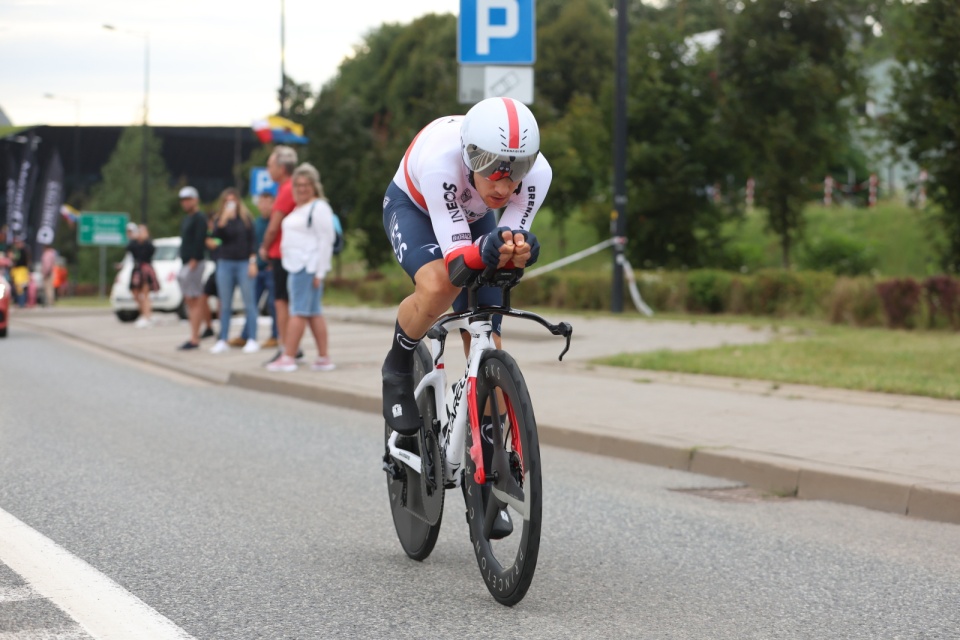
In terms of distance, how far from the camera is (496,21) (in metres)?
11.5

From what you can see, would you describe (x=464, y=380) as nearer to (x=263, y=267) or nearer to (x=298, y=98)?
(x=263, y=267)

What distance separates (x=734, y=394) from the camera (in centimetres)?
1034

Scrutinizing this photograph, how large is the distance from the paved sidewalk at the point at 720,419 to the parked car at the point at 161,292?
8549 mm

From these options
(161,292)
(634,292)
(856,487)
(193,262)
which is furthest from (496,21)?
(161,292)

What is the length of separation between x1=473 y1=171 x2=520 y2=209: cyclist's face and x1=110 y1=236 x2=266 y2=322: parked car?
17669 mm

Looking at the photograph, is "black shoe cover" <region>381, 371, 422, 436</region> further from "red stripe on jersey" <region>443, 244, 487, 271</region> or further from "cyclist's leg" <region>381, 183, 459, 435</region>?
"red stripe on jersey" <region>443, 244, 487, 271</region>

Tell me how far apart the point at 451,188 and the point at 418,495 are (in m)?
1.29

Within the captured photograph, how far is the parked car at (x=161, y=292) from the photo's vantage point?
77.8 ft

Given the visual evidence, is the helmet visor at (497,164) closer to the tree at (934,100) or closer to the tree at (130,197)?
the tree at (934,100)

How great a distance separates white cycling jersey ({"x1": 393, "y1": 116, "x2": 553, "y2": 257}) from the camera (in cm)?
464

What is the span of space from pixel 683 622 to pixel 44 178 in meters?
47.4

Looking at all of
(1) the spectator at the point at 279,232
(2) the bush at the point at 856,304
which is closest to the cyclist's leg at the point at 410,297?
(1) the spectator at the point at 279,232

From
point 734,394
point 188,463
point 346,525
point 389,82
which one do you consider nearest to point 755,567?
point 346,525

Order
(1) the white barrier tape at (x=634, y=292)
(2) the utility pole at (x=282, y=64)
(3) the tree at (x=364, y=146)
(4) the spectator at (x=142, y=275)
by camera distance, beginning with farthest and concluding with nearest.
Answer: (3) the tree at (x=364, y=146) < (2) the utility pole at (x=282, y=64) < (4) the spectator at (x=142, y=275) < (1) the white barrier tape at (x=634, y=292)
